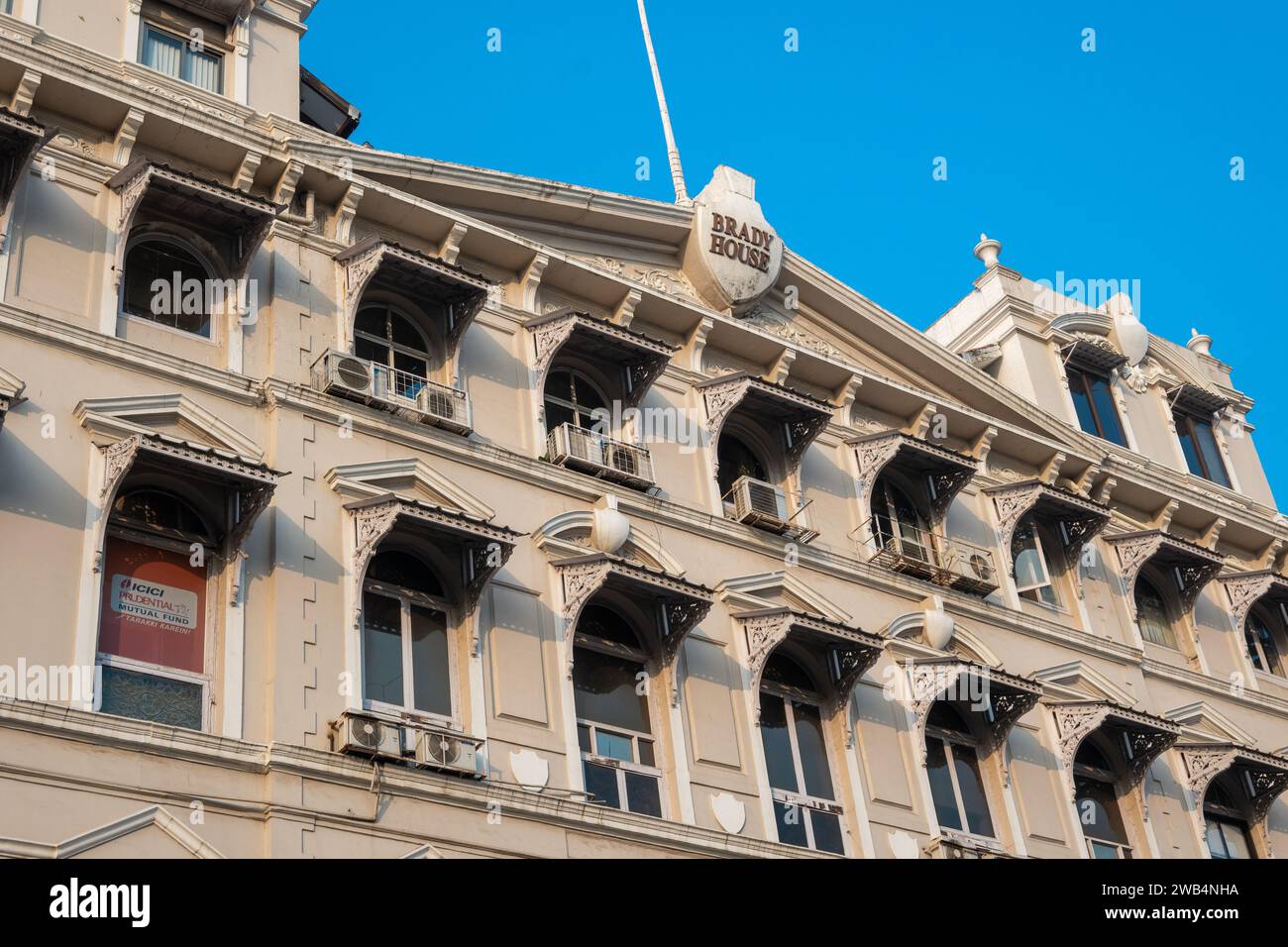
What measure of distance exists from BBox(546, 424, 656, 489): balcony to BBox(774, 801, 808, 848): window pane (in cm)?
486

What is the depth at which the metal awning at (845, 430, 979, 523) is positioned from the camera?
87.0ft

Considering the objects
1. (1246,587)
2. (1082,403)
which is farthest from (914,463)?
(1246,587)

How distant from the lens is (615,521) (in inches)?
888

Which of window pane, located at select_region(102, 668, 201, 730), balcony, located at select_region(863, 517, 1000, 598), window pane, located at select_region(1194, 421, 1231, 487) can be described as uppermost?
window pane, located at select_region(1194, 421, 1231, 487)

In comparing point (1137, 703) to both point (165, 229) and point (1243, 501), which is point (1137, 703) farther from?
point (165, 229)

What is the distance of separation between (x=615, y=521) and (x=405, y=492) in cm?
297

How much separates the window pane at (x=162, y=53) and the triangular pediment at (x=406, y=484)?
21.2 feet

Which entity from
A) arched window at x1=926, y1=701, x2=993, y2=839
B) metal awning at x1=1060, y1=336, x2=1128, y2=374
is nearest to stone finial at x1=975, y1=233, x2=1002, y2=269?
metal awning at x1=1060, y1=336, x2=1128, y2=374

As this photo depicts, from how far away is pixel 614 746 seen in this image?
21.2 m

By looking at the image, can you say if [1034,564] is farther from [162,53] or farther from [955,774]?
[162,53]

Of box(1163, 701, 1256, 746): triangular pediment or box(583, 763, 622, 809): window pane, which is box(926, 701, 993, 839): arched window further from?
box(583, 763, 622, 809): window pane

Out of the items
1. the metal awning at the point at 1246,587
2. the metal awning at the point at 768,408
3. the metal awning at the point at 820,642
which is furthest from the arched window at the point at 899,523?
the metal awning at the point at 1246,587

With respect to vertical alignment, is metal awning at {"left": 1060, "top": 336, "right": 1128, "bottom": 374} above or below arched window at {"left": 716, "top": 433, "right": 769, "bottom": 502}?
above
